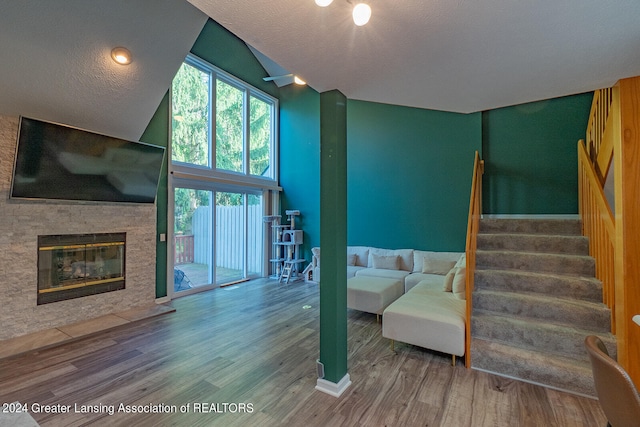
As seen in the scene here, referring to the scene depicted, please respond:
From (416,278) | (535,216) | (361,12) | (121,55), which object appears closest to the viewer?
(361,12)

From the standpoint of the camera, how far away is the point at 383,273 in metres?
4.91

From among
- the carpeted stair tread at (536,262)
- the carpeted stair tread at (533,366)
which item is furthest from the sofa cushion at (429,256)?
the carpeted stair tread at (533,366)

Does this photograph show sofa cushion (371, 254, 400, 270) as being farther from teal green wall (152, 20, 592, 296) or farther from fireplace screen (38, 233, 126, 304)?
fireplace screen (38, 233, 126, 304)

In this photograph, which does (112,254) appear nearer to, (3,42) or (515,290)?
(3,42)

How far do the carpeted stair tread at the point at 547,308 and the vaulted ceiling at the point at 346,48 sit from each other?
6.13 feet

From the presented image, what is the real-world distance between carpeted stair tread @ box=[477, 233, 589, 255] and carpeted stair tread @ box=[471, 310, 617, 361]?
104cm

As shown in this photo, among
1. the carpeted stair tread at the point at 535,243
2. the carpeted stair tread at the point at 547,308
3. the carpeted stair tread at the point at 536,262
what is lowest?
the carpeted stair tread at the point at 547,308

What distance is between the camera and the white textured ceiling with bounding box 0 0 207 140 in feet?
8.22

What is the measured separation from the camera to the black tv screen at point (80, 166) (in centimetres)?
309

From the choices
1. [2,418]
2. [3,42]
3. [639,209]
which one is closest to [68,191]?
[3,42]

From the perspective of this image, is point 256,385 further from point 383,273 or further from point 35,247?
point 35,247

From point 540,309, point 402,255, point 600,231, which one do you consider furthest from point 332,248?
point 402,255

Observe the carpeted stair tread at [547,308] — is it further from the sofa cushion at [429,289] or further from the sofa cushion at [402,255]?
the sofa cushion at [402,255]

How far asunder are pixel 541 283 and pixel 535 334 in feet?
2.06
